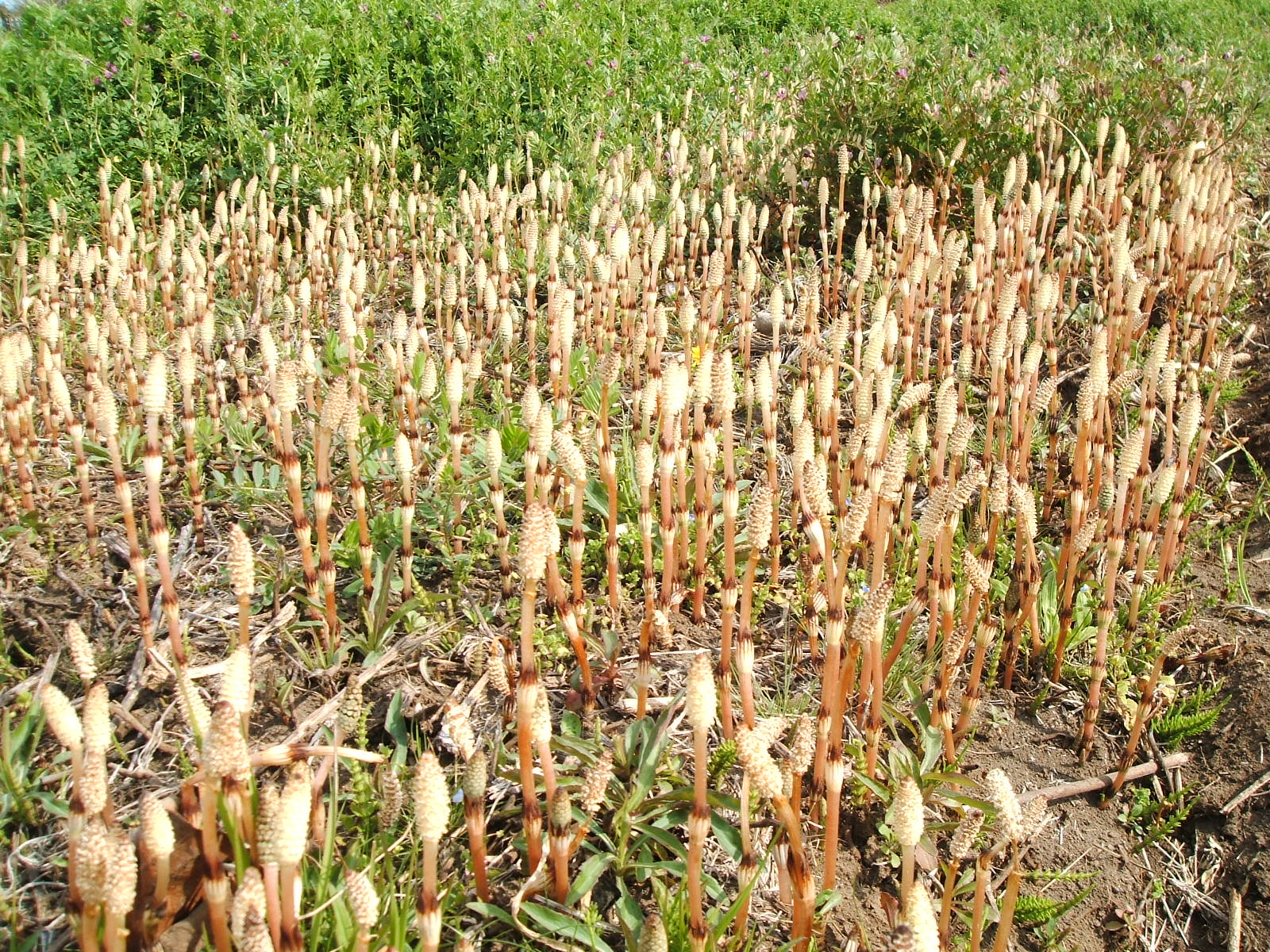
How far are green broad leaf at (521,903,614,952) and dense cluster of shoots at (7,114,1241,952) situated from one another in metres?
0.04

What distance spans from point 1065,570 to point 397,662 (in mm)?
1630

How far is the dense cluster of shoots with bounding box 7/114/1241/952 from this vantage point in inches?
59.9

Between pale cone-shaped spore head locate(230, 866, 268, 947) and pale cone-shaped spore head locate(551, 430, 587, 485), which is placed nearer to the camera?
pale cone-shaped spore head locate(230, 866, 268, 947)

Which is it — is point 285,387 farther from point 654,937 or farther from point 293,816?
point 654,937

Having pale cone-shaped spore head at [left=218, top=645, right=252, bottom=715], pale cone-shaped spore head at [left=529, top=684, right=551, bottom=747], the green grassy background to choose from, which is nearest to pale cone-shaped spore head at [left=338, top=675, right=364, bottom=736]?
pale cone-shaped spore head at [left=529, top=684, right=551, bottom=747]

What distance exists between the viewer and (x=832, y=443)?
2.71 m

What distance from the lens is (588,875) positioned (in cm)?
176

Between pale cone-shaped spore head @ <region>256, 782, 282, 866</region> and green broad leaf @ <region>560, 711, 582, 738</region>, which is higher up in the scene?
pale cone-shaped spore head @ <region>256, 782, 282, 866</region>

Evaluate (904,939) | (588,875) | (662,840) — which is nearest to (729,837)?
(662,840)

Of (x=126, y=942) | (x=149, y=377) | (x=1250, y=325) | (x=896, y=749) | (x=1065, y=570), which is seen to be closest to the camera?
(x=126, y=942)

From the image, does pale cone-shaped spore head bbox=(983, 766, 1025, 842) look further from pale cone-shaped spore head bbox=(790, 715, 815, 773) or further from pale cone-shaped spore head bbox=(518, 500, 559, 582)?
pale cone-shaped spore head bbox=(518, 500, 559, 582)

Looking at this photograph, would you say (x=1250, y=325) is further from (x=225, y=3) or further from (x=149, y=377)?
(x=225, y=3)

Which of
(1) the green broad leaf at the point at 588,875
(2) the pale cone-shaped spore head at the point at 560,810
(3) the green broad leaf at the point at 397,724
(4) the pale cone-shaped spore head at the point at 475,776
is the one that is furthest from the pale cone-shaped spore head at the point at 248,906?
(3) the green broad leaf at the point at 397,724

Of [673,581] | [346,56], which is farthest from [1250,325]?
[346,56]
